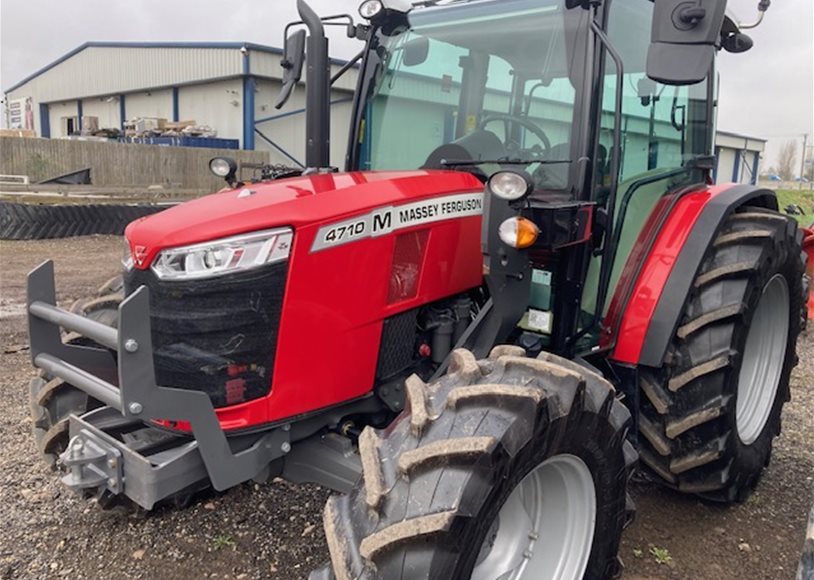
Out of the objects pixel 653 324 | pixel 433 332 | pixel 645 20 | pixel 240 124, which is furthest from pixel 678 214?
pixel 240 124

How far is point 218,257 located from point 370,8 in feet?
5.25

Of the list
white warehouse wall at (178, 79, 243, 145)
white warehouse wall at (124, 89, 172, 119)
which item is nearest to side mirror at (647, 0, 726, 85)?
white warehouse wall at (178, 79, 243, 145)

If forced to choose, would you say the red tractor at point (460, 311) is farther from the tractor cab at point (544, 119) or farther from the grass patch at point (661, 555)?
the grass patch at point (661, 555)

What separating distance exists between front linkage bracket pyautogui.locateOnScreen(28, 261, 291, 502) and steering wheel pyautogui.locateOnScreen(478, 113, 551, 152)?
1.41 meters

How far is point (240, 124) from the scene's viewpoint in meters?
22.7

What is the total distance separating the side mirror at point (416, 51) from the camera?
311cm

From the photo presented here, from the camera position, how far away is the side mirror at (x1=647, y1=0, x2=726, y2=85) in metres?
2.10

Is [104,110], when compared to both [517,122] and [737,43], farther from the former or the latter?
[517,122]

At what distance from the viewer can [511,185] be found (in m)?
2.20

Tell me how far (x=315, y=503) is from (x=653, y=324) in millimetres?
1681

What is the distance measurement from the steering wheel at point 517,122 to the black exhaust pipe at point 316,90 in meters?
0.65

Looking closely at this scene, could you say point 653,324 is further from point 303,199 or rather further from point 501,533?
point 303,199

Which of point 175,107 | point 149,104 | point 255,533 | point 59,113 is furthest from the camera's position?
point 59,113

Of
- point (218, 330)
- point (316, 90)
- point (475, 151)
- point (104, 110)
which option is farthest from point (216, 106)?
point (218, 330)
